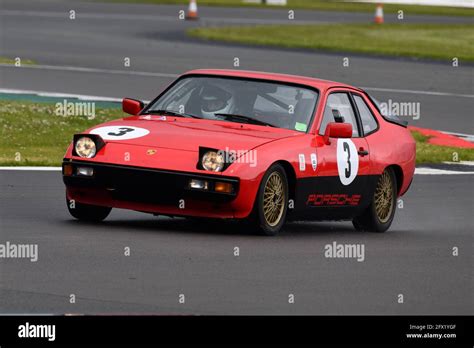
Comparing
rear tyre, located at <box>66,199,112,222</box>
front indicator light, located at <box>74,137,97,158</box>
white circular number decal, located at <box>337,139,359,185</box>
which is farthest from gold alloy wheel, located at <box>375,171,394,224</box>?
front indicator light, located at <box>74,137,97,158</box>

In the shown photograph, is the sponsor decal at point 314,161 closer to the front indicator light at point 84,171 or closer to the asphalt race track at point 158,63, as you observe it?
the front indicator light at point 84,171

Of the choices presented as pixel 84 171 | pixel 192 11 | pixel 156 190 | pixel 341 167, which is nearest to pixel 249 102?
pixel 341 167

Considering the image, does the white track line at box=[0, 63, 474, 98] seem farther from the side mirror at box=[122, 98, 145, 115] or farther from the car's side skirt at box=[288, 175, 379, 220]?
the side mirror at box=[122, 98, 145, 115]

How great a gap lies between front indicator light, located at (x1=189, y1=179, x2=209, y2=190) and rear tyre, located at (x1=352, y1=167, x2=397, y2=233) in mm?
2324

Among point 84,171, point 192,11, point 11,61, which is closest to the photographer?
point 84,171

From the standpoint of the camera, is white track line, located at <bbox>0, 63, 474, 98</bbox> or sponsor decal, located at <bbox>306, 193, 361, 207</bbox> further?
white track line, located at <bbox>0, 63, 474, 98</bbox>

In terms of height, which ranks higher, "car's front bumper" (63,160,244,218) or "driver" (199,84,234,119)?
"driver" (199,84,234,119)

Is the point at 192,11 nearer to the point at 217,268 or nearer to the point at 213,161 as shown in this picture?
the point at 213,161

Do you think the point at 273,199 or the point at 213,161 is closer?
the point at 213,161

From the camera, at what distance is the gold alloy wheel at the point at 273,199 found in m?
11.8

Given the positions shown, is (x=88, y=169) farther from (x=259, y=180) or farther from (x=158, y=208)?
(x=259, y=180)

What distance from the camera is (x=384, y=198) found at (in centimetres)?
1355

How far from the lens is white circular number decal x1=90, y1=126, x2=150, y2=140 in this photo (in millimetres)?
11969

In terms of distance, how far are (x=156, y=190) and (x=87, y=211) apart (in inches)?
38.1
